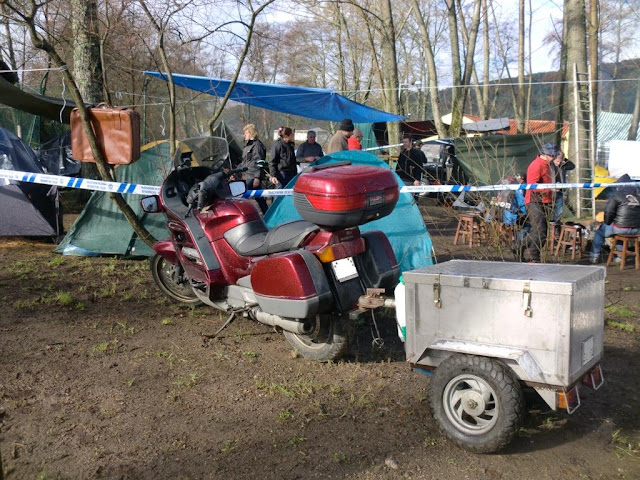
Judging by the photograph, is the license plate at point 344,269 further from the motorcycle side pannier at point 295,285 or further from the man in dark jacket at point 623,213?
the man in dark jacket at point 623,213

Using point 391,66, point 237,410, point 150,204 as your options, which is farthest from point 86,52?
point 391,66

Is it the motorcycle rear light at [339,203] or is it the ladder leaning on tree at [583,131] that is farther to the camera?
the ladder leaning on tree at [583,131]

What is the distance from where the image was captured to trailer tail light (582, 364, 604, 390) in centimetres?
356

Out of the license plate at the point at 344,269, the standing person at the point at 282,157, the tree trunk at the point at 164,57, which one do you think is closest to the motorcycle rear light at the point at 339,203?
the license plate at the point at 344,269

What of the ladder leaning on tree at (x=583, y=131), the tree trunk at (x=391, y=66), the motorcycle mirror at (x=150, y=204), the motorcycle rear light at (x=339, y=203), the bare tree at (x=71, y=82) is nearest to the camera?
the motorcycle rear light at (x=339, y=203)

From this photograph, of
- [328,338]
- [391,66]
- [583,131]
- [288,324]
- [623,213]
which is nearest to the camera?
[288,324]

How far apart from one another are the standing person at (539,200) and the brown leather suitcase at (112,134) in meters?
4.65

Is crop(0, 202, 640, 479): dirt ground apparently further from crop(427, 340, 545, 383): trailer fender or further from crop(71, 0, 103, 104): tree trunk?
crop(71, 0, 103, 104): tree trunk

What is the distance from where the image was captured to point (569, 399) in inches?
128

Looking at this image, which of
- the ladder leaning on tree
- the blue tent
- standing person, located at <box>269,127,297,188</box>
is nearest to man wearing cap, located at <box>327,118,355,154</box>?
standing person, located at <box>269,127,297,188</box>

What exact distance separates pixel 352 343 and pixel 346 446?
148 centimetres

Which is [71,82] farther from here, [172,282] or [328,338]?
[328,338]

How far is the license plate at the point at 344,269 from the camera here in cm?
443

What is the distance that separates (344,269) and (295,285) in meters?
0.39
